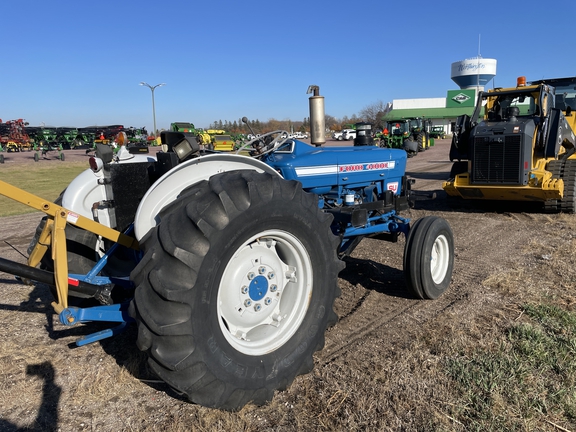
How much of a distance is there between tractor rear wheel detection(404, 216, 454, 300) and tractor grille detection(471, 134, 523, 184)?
446 cm

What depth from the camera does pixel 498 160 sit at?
8414mm

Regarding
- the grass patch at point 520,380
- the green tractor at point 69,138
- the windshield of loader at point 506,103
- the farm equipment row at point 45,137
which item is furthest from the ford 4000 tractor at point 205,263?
the green tractor at point 69,138

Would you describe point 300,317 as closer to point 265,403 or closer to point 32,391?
point 265,403

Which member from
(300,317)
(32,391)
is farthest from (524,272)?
(32,391)

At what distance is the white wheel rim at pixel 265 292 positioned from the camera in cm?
272

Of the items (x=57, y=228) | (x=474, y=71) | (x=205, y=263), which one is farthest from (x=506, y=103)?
(x=474, y=71)

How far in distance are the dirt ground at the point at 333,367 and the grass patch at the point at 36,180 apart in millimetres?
6277

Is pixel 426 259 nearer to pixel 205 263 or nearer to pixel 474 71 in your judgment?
pixel 205 263

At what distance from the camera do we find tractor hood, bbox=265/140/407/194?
164 inches

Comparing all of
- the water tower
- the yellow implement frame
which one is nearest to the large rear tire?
the yellow implement frame

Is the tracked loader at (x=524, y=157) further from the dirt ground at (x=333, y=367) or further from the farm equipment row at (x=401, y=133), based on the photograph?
the farm equipment row at (x=401, y=133)

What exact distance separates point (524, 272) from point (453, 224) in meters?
2.82

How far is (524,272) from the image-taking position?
201 inches

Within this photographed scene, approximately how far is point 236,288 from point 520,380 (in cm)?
186
